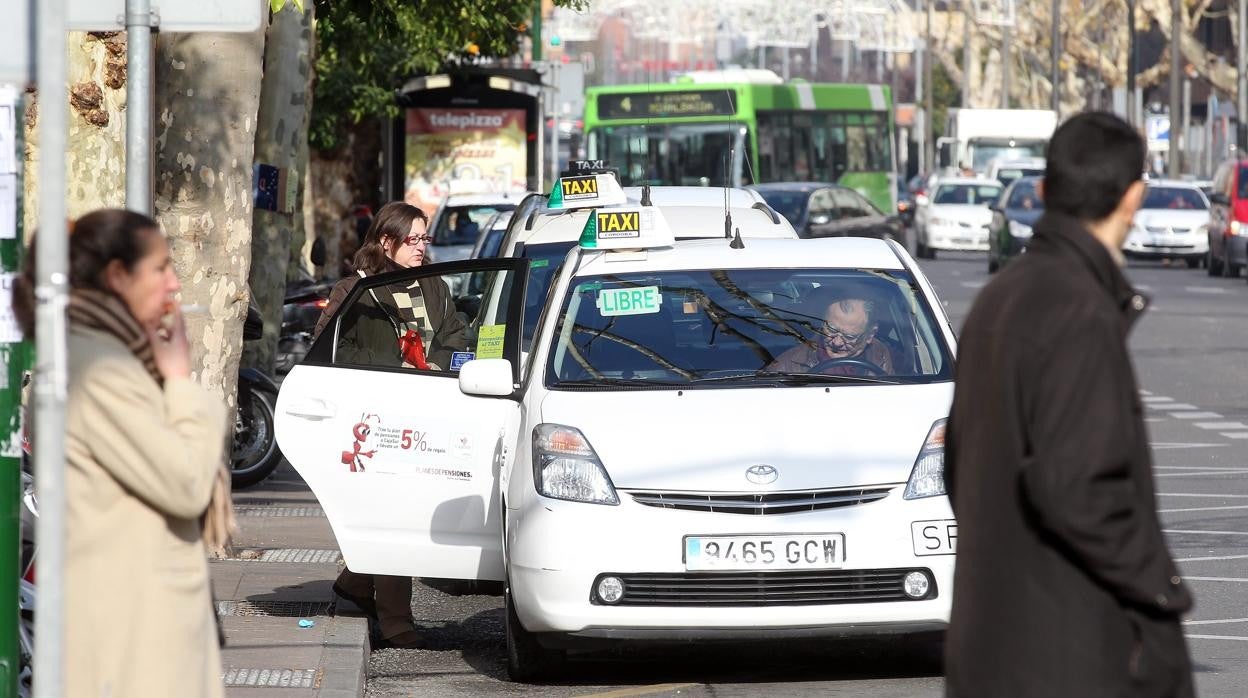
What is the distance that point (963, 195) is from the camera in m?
45.5

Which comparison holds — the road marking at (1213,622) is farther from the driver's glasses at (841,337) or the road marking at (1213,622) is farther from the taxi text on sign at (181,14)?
the taxi text on sign at (181,14)

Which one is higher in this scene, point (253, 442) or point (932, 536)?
point (932, 536)

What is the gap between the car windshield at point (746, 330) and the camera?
7.95 m

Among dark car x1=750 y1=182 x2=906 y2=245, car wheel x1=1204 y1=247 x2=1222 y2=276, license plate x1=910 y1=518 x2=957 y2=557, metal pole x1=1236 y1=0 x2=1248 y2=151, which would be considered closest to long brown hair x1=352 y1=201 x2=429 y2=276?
license plate x1=910 y1=518 x2=957 y2=557

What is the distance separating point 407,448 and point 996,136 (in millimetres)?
56690

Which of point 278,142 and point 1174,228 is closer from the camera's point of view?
point 278,142

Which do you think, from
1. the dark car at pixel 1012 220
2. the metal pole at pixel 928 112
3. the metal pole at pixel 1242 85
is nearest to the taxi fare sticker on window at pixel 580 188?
the dark car at pixel 1012 220

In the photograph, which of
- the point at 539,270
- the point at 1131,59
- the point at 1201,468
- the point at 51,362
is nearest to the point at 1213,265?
the point at 1131,59

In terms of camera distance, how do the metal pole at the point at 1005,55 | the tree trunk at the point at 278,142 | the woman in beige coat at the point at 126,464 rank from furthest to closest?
the metal pole at the point at 1005,55 → the tree trunk at the point at 278,142 → the woman in beige coat at the point at 126,464

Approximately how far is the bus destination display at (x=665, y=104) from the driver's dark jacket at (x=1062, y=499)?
3244 cm

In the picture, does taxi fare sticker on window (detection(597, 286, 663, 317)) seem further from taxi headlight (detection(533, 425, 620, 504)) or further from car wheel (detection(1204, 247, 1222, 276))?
car wheel (detection(1204, 247, 1222, 276))

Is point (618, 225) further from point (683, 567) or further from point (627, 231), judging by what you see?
point (683, 567)

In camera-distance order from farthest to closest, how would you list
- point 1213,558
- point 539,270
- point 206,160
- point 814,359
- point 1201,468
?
point 1201,468, point 539,270, point 1213,558, point 206,160, point 814,359

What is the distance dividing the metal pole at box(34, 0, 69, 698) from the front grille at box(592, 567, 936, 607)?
3523 mm
